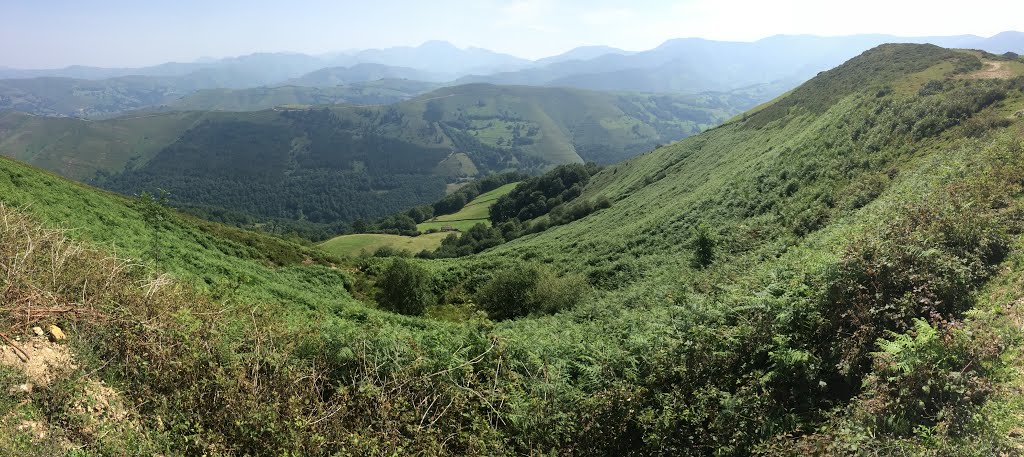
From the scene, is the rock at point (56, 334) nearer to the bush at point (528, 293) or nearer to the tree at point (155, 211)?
the tree at point (155, 211)

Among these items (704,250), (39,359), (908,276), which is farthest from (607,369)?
(704,250)

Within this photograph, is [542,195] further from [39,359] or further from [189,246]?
[39,359]

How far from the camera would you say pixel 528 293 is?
1163 inches

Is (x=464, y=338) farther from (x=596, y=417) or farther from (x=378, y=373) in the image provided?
(x=596, y=417)

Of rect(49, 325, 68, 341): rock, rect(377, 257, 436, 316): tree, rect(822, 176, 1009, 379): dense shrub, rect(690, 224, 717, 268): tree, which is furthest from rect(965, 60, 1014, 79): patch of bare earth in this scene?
rect(49, 325, 68, 341): rock

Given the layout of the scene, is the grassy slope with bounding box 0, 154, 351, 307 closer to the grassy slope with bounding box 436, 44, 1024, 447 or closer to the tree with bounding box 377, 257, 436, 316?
the tree with bounding box 377, 257, 436, 316

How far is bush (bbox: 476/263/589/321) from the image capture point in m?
27.2

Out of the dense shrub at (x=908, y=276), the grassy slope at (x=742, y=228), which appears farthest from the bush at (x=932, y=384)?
the dense shrub at (x=908, y=276)

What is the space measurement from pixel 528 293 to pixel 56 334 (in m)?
23.7

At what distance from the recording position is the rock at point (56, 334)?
26.5 feet

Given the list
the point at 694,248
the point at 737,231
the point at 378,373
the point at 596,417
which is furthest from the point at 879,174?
the point at 378,373

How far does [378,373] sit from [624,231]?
32.4 metres

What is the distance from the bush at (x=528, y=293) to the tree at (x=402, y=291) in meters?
4.73

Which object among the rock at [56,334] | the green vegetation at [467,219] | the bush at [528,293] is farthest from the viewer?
the green vegetation at [467,219]
